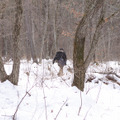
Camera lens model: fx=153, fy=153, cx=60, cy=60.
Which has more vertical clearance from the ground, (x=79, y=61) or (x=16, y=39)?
(x=16, y=39)

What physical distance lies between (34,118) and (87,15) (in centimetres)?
250

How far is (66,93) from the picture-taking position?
323 centimetres

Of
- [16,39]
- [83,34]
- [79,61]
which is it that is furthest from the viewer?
[79,61]

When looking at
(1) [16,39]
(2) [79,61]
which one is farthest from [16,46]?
(2) [79,61]

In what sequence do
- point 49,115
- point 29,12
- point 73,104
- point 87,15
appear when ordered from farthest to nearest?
1. point 29,12
2. point 87,15
3. point 73,104
4. point 49,115

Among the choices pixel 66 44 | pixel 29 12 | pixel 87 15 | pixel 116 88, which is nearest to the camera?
pixel 87 15

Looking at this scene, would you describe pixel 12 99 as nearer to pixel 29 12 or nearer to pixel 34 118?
pixel 34 118

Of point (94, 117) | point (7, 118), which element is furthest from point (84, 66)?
point (7, 118)

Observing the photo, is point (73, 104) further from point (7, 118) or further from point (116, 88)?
point (116, 88)

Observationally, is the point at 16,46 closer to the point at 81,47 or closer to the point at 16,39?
the point at 16,39

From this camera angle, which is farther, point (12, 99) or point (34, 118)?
point (12, 99)

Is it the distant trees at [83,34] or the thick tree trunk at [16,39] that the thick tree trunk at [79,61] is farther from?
the thick tree trunk at [16,39]

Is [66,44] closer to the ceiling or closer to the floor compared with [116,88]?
closer to the ceiling

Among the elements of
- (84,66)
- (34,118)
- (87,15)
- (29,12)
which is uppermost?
(29,12)
